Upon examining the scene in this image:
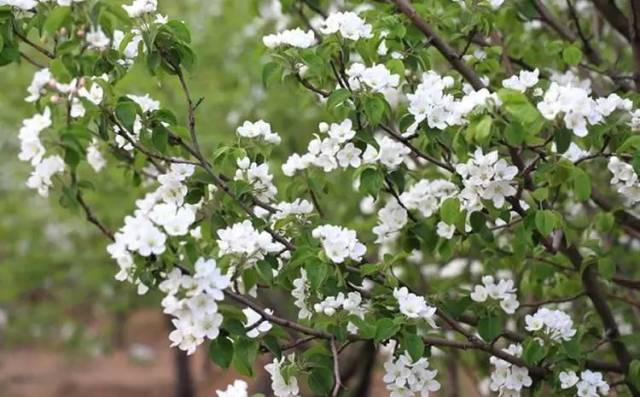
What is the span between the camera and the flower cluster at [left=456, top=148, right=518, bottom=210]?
6.96ft

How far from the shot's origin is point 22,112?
601 cm

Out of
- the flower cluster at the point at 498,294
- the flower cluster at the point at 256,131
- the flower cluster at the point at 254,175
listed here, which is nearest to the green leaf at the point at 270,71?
the flower cluster at the point at 256,131

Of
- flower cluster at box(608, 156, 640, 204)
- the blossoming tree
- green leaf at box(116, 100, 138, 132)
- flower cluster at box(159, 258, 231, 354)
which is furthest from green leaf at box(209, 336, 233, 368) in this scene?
flower cluster at box(608, 156, 640, 204)

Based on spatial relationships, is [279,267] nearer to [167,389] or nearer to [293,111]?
[293,111]

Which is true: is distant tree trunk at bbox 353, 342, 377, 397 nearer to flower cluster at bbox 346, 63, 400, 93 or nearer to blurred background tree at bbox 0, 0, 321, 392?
blurred background tree at bbox 0, 0, 321, 392

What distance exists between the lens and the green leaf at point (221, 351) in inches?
77.8

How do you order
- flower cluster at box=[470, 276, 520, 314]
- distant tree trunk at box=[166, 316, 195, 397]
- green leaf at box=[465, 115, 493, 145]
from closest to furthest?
green leaf at box=[465, 115, 493, 145], flower cluster at box=[470, 276, 520, 314], distant tree trunk at box=[166, 316, 195, 397]

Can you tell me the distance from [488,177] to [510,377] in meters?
0.61

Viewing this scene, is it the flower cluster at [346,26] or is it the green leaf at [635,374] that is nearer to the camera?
the flower cluster at [346,26]

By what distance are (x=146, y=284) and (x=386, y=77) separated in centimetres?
79

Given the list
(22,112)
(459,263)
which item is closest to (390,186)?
(459,263)

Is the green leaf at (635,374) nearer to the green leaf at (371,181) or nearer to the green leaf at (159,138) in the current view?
the green leaf at (371,181)

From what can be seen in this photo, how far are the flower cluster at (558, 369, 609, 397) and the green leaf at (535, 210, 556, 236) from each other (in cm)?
43

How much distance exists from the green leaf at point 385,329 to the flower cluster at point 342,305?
89mm
